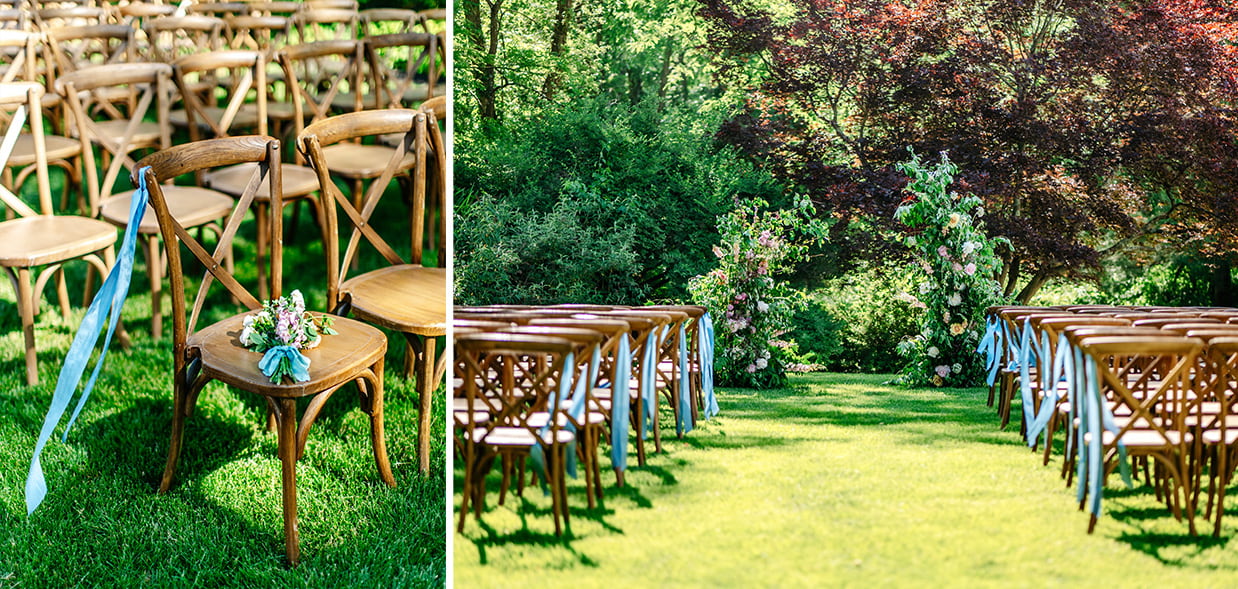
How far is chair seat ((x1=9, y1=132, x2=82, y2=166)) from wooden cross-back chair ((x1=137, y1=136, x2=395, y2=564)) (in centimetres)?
214

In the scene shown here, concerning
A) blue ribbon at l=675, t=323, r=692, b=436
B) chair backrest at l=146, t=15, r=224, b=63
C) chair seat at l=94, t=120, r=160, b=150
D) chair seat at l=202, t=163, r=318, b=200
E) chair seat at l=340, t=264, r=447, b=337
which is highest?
chair backrest at l=146, t=15, r=224, b=63

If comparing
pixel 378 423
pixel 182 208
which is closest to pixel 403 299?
pixel 378 423

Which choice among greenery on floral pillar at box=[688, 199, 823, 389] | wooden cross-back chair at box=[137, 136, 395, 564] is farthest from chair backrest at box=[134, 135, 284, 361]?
greenery on floral pillar at box=[688, 199, 823, 389]

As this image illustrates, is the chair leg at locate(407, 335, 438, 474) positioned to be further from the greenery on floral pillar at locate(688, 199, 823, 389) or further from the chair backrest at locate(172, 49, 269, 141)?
the greenery on floral pillar at locate(688, 199, 823, 389)

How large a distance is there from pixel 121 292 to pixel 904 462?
2.70 meters

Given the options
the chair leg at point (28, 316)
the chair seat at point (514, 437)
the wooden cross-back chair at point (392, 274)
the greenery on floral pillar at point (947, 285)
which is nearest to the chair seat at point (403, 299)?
the wooden cross-back chair at point (392, 274)

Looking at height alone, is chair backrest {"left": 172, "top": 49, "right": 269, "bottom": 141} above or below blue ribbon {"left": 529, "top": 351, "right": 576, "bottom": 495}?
above

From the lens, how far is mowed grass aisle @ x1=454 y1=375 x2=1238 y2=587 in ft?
9.27

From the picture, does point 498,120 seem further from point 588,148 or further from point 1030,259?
point 1030,259

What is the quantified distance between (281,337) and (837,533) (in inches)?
71.1

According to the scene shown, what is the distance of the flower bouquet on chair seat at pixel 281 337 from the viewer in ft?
10.1

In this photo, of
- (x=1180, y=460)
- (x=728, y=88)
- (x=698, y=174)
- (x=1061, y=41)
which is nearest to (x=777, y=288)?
(x=698, y=174)

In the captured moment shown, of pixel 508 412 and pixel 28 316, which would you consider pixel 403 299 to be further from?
pixel 28 316

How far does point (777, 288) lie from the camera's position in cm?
602
